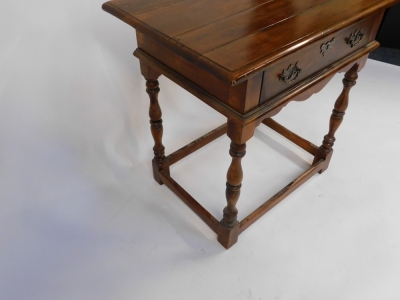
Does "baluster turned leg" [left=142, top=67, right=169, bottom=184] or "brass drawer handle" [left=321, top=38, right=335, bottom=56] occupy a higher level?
"brass drawer handle" [left=321, top=38, right=335, bottom=56]

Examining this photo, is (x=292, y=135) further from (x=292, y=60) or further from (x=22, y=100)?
(x=22, y=100)

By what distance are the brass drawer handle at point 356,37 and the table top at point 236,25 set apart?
0.08m

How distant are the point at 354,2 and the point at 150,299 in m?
1.05

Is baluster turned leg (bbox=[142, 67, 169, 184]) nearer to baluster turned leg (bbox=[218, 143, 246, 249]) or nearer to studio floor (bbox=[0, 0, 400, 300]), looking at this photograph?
studio floor (bbox=[0, 0, 400, 300])

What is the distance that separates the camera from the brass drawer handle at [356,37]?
3.32ft

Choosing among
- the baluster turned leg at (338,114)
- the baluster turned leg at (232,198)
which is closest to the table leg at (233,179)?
the baluster turned leg at (232,198)

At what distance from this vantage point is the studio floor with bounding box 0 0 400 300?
3.77 feet

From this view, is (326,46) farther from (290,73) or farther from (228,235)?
(228,235)

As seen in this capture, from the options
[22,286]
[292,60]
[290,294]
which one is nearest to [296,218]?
[290,294]

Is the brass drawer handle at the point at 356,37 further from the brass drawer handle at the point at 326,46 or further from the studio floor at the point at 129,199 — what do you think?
the studio floor at the point at 129,199

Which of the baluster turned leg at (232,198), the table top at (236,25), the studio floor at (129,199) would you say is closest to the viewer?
the table top at (236,25)

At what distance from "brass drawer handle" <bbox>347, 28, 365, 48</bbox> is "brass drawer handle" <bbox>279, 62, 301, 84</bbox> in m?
0.24

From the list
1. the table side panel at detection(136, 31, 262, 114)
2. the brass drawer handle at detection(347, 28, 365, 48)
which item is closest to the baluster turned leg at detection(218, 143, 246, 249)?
the table side panel at detection(136, 31, 262, 114)

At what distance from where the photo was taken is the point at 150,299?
1112mm
